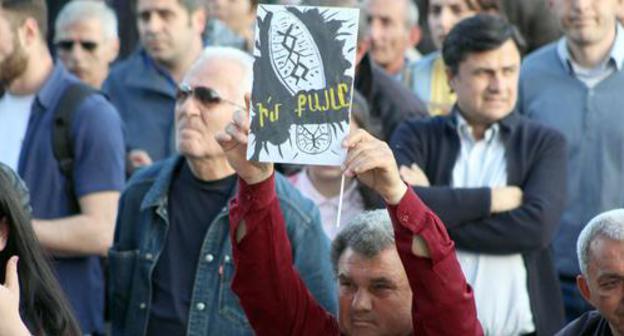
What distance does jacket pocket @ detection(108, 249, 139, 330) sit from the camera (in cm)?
727

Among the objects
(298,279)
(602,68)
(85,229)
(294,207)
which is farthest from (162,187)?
(602,68)

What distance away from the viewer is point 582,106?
8.46 meters

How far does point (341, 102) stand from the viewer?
5512mm

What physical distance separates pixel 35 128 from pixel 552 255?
2562 mm

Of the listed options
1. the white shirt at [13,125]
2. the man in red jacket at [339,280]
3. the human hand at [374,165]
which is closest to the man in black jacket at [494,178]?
the man in red jacket at [339,280]

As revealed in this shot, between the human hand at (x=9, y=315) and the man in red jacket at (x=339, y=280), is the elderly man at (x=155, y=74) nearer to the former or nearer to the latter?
the man in red jacket at (x=339, y=280)

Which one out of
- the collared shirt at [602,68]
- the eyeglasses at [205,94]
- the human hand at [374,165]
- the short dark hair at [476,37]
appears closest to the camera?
the human hand at [374,165]

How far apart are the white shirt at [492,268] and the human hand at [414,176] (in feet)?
0.52

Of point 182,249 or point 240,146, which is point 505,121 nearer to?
point 182,249

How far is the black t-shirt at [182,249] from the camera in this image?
7090 mm

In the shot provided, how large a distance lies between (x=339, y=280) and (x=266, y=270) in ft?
0.97

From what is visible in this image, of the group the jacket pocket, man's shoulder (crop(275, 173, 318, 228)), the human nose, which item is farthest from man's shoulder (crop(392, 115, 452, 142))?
the human nose

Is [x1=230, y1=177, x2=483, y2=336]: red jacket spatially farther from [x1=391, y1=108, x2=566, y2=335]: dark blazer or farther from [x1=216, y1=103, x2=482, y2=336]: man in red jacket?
[x1=391, y1=108, x2=566, y2=335]: dark blazer

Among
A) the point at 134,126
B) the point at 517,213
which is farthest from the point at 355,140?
the point at 134,126
